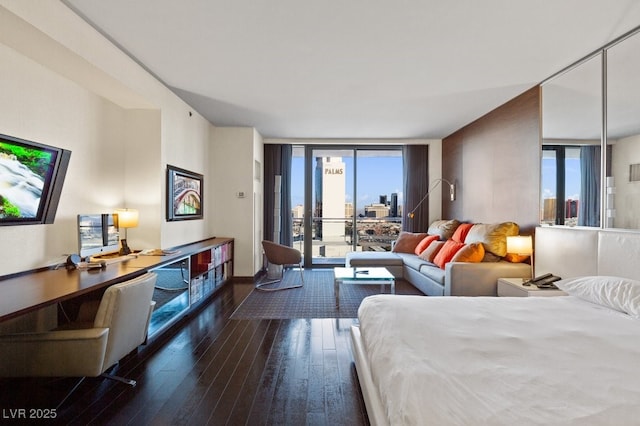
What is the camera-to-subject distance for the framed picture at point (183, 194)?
3.52 m

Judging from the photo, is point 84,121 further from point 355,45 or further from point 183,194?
point 355,45

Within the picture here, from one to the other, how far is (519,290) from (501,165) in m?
1.90

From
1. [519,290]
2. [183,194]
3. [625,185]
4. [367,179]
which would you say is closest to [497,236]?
[519,290]

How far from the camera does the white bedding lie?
0.96m

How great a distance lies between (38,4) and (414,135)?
523cm

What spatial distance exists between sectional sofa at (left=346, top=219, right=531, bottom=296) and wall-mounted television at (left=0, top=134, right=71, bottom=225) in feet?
12.5

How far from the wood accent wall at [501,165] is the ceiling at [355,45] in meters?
0.34

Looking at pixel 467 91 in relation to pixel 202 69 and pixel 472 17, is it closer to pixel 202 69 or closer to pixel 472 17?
pixel 472 17

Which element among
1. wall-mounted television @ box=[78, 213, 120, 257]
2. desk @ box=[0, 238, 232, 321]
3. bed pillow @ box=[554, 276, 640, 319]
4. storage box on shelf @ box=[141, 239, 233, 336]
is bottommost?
storage box on shelf @ box=[141, 239, 233, 336]

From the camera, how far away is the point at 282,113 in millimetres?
4316

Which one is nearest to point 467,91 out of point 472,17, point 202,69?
point 472,17

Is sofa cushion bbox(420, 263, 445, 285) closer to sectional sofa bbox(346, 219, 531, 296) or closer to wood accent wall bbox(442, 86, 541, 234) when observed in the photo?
sectional sofa bbox(346, 219, 531, 296)

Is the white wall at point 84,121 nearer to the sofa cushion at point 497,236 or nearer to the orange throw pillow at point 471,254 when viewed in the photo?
the orange throw pillow at point 471,254

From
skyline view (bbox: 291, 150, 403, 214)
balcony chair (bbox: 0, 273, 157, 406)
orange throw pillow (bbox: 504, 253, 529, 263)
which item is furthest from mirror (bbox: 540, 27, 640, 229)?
balcony chair (bbox: 0, 273, 157, 406)
